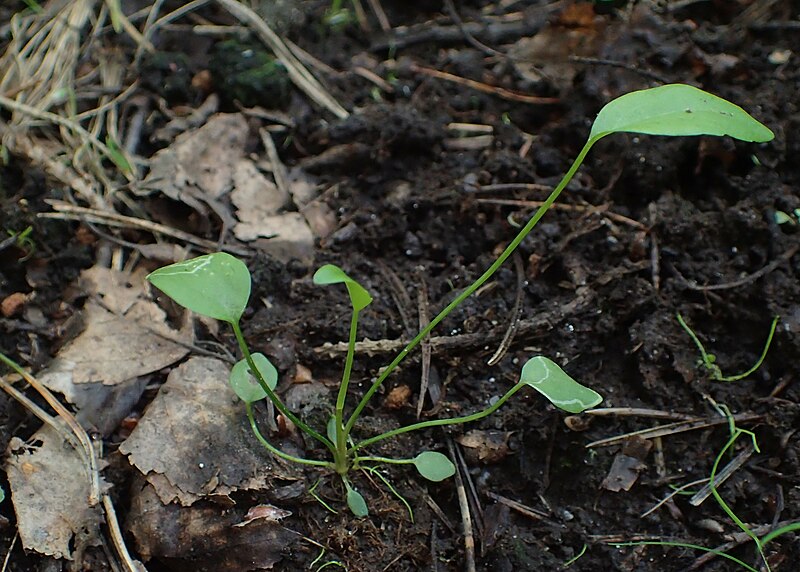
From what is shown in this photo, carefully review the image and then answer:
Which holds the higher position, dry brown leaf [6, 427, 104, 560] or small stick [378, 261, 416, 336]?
small stick [378, 261, 416, 336]

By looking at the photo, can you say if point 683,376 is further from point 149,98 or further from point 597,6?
point 149,98

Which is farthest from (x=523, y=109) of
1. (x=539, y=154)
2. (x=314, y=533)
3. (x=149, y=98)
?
(x=314, y=533)

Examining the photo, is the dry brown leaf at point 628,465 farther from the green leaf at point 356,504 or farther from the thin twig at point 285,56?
the thin twig at point 285,56

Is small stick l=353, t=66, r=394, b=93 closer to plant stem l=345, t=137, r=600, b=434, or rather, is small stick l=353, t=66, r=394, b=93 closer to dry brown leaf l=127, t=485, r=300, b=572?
plant stem l=345, t=137, r=600, b=434

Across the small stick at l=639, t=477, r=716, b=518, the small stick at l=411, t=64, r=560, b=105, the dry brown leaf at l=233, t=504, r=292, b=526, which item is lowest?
the small stick at l=639, t=477, r=716, b=518

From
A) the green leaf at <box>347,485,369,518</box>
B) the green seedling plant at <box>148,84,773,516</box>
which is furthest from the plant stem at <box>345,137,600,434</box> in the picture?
the green leaf at <box>347,485,369,518</box>

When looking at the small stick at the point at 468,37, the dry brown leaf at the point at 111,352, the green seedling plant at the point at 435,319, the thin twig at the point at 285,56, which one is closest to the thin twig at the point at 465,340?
the green seedling plant at the point at 435,319

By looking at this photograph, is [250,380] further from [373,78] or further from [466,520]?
[373,78]
